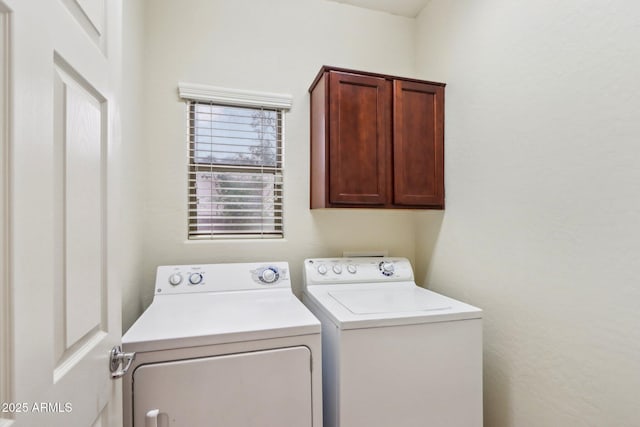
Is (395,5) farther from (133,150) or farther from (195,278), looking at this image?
(195,278)

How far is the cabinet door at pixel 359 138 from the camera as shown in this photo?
182 cm

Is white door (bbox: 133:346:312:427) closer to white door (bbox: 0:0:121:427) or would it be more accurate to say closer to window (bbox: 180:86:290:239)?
white door (bbox: 0:0:121:427)

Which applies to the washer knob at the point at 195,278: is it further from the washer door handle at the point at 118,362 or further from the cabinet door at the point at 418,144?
the cabinet door at the point at 418,144

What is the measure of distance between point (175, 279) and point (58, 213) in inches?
46.3

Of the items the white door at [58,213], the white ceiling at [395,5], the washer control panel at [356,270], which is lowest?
the washer control panel at [356,270]

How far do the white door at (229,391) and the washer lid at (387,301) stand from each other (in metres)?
0.36

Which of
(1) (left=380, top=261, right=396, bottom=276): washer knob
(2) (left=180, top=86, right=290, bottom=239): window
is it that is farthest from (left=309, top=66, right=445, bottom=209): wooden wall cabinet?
(1) (left=380, top=261, right=396, bottom=276): washer knob

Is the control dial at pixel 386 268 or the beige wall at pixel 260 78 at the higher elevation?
the beige wall at pixel 260 78

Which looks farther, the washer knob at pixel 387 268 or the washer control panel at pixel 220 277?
the washer knob at pixel 387 268

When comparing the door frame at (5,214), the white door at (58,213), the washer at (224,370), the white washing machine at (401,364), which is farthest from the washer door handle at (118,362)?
the white washing machine at (401,364)

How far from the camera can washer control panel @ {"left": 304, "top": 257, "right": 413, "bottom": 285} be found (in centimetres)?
196

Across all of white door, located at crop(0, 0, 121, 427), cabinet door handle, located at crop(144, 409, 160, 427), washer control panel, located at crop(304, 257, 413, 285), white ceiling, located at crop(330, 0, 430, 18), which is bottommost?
cabinet door handle, located at crop(144, 409, 160, 427)

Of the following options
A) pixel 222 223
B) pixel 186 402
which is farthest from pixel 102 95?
pixel 222 223

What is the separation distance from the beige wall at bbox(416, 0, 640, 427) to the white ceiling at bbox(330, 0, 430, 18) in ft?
1.45
